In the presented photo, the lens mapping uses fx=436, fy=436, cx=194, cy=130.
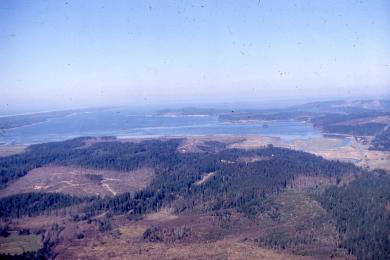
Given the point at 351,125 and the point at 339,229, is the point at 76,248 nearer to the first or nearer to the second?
the point at 339,229

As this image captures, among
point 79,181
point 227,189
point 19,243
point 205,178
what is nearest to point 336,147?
point 205,178

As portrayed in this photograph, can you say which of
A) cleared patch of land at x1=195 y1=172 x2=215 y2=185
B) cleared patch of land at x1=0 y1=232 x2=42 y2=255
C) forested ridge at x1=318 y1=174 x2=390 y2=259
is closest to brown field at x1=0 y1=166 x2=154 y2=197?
cleared patch of land at x1=195 y1=172 x2=215 y2=185

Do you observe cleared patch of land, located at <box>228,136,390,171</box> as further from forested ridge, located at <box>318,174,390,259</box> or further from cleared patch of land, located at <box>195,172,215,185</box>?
cleared patch of land, located at <box>195,172,215,185</box>

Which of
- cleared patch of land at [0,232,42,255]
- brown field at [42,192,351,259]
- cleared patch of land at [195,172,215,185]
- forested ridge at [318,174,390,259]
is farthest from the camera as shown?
cleared patch of land at [195,172,215,185]

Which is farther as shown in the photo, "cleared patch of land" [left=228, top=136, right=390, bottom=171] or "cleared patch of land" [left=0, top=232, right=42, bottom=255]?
"cleared patch of land" [left=228, top=136, right=390, bottom=171]

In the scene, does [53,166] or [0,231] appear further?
[53,166]

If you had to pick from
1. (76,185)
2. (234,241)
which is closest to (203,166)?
(76,185)
